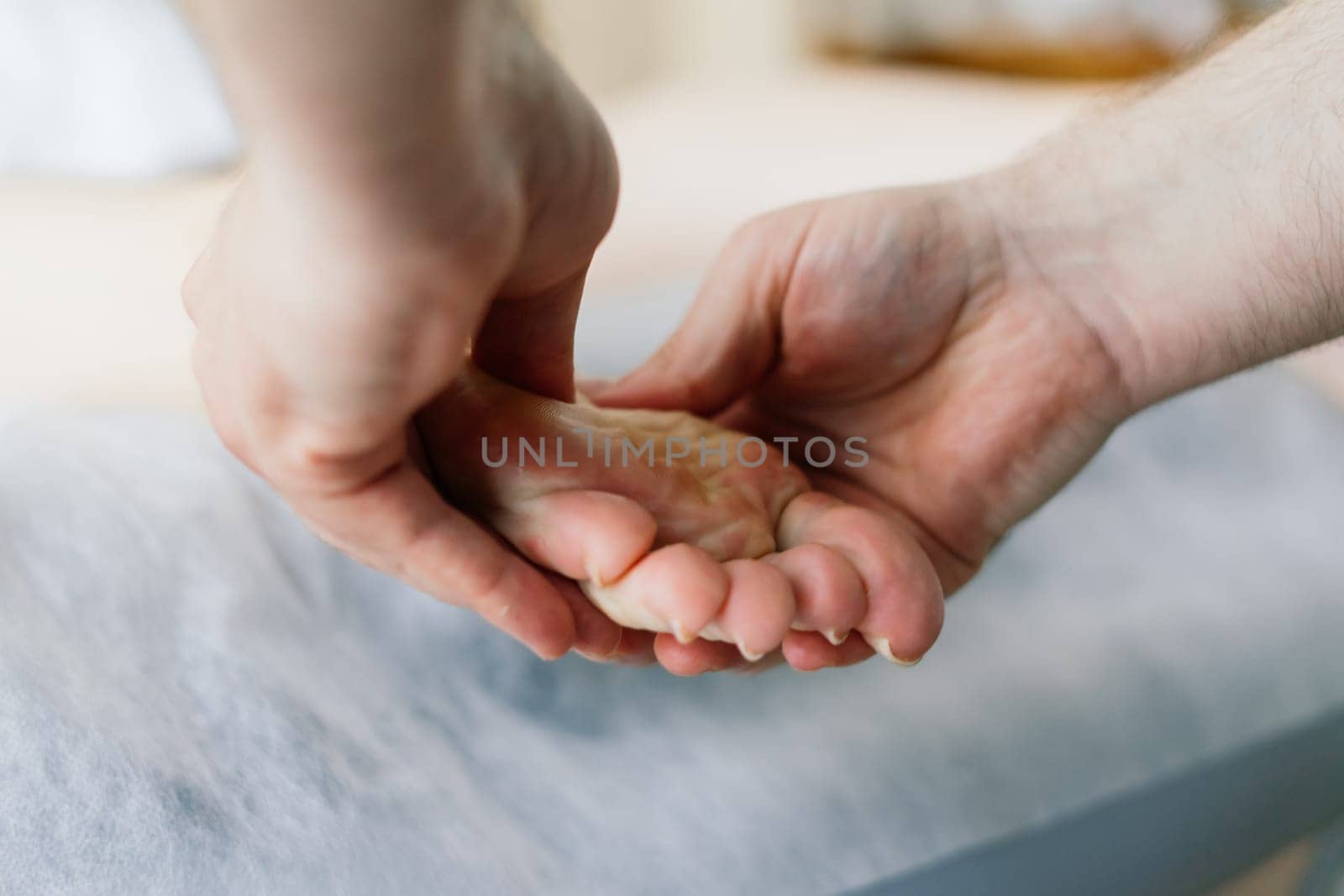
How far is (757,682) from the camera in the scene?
63cm

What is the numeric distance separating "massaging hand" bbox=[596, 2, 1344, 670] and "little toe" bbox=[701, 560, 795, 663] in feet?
0.66

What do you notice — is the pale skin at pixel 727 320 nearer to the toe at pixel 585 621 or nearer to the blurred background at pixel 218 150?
the toe at pixel 585 621

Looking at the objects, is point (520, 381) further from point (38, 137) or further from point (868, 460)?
point (38, 137)

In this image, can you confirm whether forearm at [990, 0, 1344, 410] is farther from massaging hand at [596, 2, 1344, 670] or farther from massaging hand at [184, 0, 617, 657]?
massaging hand at [184, 0, 617, 657]

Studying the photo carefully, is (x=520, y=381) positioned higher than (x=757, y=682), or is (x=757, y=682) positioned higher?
(x=520, y=381)

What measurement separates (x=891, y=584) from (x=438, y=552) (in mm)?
202

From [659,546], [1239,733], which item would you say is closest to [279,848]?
[659,546]

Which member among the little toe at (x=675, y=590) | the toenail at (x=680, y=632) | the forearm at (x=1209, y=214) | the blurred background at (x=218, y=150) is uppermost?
the forearm at (x=1209, y=214)

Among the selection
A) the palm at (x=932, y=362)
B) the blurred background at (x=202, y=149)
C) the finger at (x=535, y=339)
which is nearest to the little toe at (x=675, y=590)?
the finger at (x=535, y=339)

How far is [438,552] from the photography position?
47cm

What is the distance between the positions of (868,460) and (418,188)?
427mm

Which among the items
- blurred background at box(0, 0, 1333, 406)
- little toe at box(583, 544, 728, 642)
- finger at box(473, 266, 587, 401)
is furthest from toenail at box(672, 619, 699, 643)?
blurred background at box(0, 0, 1333, 406)

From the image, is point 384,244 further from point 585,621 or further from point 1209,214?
point 1209,214

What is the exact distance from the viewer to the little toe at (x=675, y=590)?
461mm
